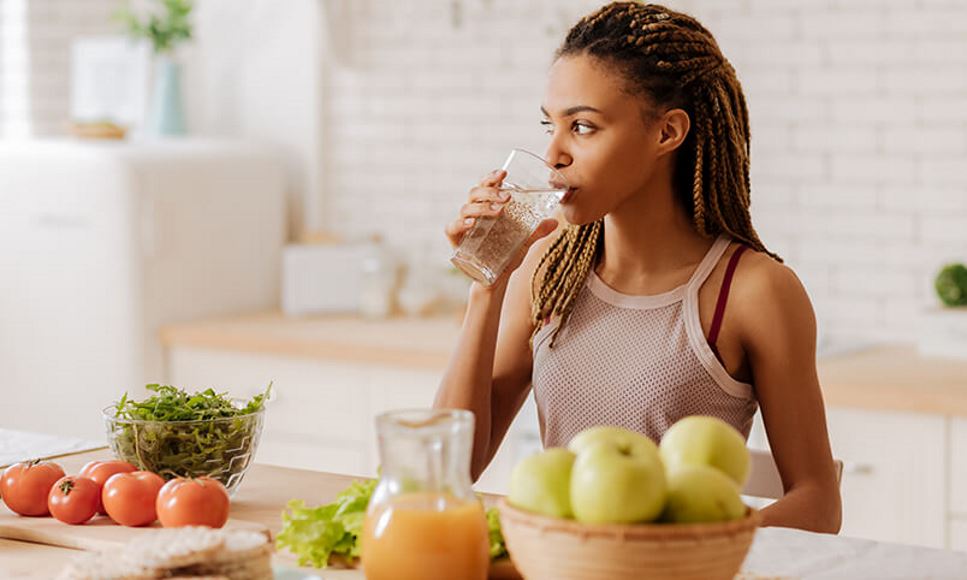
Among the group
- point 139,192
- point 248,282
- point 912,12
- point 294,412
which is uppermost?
point 912,12

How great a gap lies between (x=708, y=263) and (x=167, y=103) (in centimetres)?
272

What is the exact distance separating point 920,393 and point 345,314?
1.86 metres

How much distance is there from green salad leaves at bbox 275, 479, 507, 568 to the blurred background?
1781 millimetres

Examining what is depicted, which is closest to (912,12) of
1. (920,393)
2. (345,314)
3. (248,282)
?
(920,393)

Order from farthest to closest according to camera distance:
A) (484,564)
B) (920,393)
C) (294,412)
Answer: (294,412) < (920,393) < (484,564)

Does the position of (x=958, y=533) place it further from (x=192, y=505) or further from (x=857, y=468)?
(x=192, y=505)

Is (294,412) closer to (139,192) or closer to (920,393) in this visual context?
(139,192)

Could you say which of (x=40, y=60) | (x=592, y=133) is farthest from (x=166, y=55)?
(x=592, y=133)

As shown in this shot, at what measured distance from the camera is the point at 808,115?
12.5 ft

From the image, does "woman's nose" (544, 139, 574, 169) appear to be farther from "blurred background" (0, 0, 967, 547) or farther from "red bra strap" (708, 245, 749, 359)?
"blurred background" (0, 0, 967, 547)

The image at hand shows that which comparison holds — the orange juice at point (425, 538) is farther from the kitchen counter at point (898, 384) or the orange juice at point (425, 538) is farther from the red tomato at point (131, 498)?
the kitchen counter at point (898, 384)

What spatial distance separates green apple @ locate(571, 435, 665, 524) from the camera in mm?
1229

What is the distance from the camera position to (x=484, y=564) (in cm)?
142

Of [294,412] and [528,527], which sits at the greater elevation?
[528,527]
